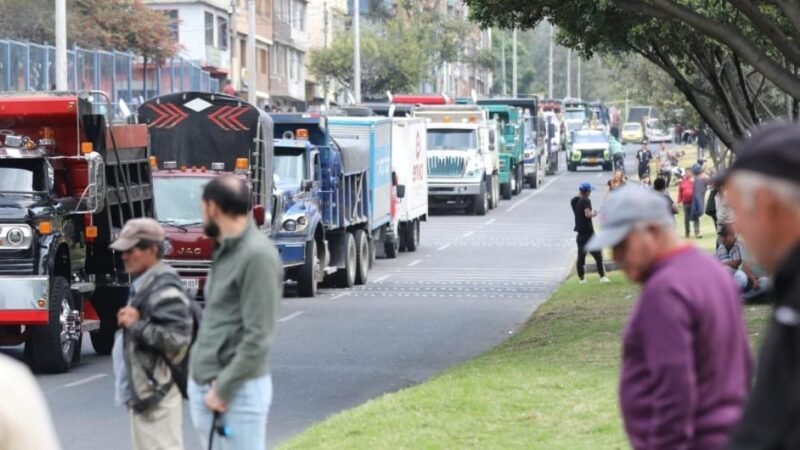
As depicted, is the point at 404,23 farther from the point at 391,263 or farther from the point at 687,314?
the point at 687,314

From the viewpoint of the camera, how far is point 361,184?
3044 cm

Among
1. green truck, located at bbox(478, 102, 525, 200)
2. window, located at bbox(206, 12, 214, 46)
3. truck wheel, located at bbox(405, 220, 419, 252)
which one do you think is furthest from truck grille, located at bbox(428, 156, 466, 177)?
window, located at bbox(206, 12, 214, 46)

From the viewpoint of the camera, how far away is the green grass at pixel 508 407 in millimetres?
11375

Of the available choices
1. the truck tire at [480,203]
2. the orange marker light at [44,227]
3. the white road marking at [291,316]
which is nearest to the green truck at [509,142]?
the truck tire at [480,203]

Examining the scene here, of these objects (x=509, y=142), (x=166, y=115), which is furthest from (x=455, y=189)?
(x=166, y=115)

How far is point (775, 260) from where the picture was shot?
4133 mm

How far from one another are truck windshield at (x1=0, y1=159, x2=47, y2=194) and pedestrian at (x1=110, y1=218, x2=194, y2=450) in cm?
918

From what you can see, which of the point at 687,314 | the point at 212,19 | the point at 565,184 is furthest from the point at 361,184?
the point at 565,184

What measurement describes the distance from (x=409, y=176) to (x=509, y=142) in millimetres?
22895

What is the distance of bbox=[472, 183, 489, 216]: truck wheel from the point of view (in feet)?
166

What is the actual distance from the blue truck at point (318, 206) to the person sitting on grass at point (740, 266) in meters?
6.72

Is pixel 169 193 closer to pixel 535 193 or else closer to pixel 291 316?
pixel 291 316

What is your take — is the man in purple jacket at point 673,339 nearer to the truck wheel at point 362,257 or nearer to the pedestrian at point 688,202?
the truck wheel at point 362,257

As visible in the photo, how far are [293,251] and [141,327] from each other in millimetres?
17434
